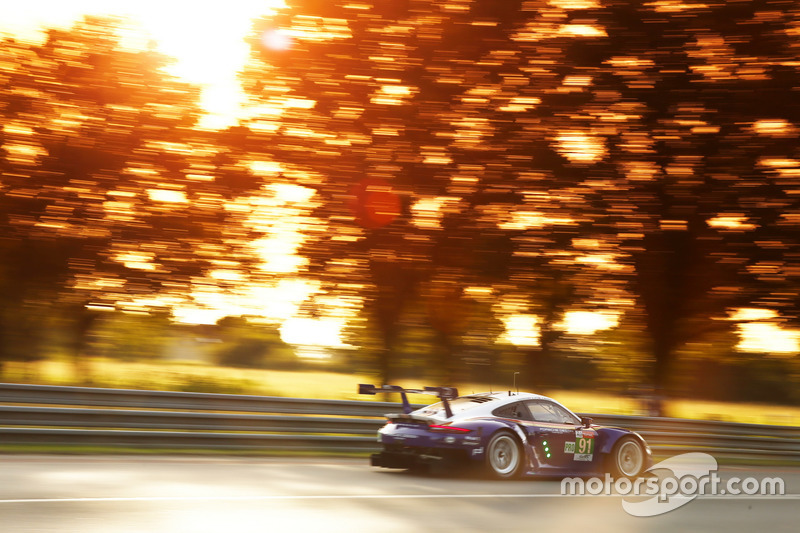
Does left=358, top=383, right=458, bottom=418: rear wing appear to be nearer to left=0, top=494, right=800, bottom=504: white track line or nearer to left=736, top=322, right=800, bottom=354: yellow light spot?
left=0, top=494, right=800, bottom=504: white track line

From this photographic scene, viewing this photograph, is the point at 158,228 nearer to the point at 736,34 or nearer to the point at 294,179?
the point at 294,179

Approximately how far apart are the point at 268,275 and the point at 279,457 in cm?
565

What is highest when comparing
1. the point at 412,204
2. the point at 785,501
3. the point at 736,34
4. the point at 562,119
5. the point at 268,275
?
the point at 736,34

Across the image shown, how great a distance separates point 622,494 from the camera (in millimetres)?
10578

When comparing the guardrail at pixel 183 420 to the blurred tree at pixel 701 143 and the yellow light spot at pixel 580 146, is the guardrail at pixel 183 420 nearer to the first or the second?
the blurred tree at pixel 701 143

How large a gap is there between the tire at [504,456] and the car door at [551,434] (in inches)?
10.3

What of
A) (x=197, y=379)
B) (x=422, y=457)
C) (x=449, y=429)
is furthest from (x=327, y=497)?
(x=197, y=379)

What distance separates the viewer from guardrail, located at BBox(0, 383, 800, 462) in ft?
39.3

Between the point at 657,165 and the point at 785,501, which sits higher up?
the point at 657,165

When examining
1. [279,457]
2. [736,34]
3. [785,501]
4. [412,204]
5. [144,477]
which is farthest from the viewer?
[412,204]

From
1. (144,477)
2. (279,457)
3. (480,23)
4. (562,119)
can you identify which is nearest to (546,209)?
(562,119)

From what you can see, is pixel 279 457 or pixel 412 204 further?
pixel 412 204

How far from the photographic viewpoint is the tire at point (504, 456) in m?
11.5

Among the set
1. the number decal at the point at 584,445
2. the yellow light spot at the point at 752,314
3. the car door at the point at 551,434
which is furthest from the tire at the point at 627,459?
the yellow light spot at the point at 752,314
